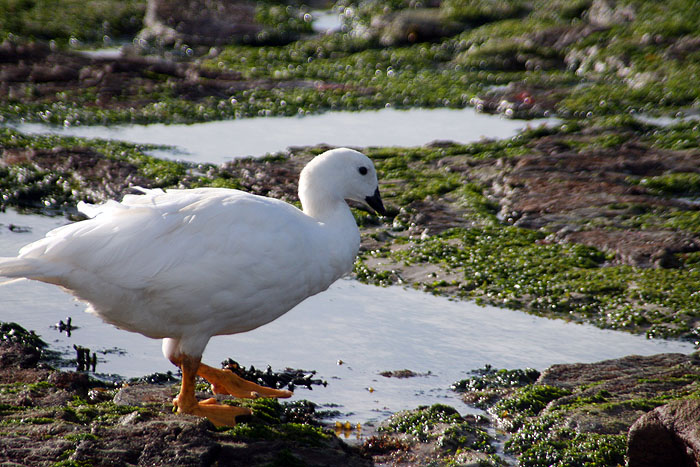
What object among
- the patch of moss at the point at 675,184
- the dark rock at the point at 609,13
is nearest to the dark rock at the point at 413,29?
the dark rock at the point at 609,13

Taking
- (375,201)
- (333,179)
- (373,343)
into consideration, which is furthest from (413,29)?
(333,179)

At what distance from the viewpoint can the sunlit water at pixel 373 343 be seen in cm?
600

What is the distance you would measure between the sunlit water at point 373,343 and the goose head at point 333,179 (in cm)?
122

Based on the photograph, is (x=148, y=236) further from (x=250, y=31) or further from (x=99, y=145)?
(x=250, y=31)

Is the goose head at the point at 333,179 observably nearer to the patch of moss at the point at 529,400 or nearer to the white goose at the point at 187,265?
the white goose at the point at 187,265

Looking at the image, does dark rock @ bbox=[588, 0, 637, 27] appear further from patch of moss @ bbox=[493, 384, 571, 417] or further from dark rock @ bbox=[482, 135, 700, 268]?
patch of moss @ bbox=[493, 384, 571, 417]

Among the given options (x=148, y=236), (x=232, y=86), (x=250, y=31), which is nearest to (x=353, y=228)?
(x=148, y=236)

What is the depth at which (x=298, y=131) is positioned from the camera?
1240 centimetres

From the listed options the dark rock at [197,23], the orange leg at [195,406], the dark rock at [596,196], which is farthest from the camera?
the dark rock at [197,23]

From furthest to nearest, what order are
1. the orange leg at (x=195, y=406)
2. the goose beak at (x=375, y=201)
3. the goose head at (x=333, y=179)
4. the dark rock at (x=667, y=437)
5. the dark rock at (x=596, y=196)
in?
the dark rock at (x=596, y=196) < the goose beak at (x=375, y=201) < the goose head at (x=333, y=179) < the orange leg at (x=195, y=406) < the dark rock at (x=667, y=437)

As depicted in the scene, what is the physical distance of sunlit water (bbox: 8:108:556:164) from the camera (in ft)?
38.0

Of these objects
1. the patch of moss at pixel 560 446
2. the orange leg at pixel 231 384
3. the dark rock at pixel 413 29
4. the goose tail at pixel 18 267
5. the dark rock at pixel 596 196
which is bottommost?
the patch of moss at pixel 560 446

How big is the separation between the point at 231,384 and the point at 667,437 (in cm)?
266

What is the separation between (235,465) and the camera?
4414 millimetres
